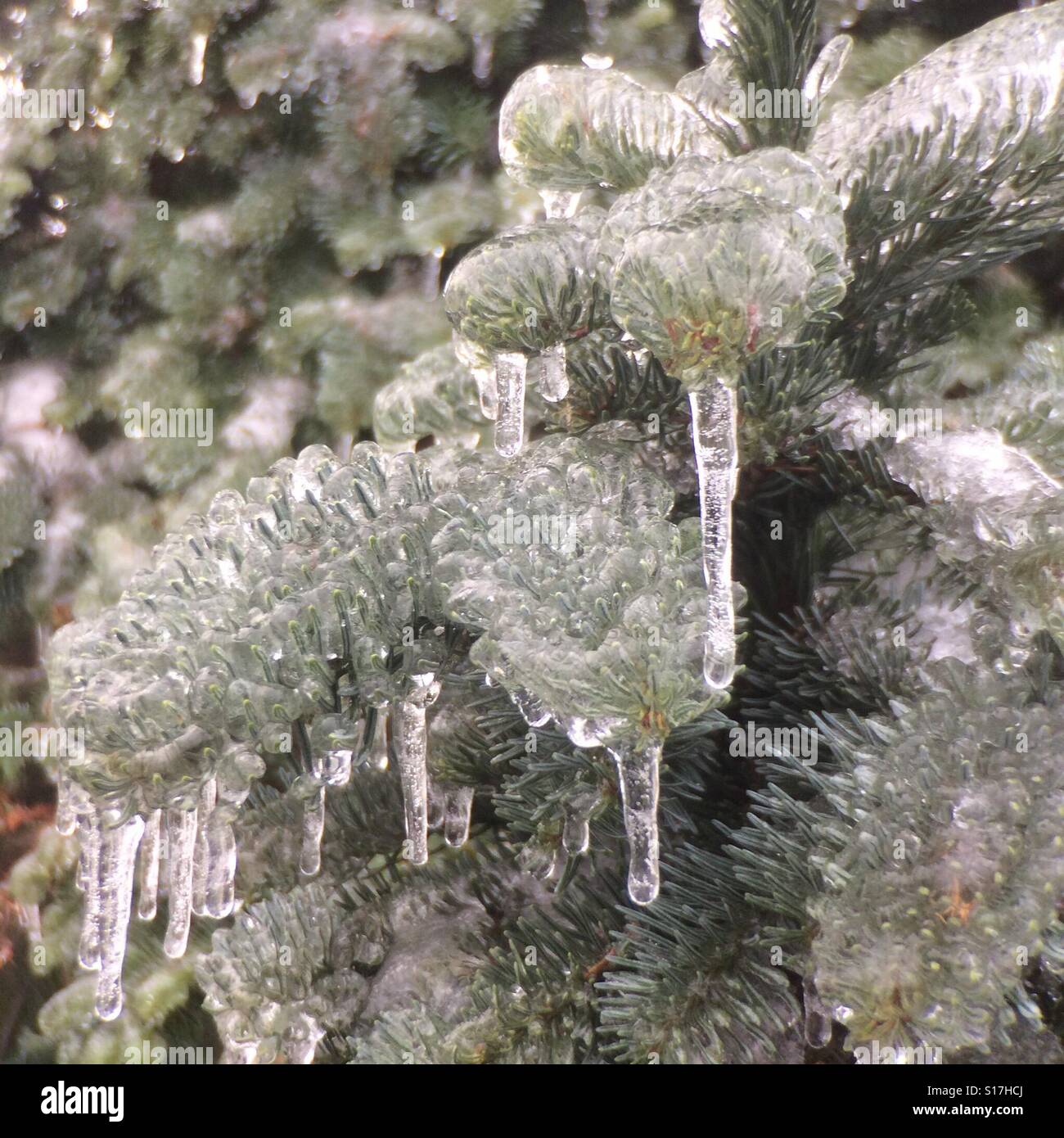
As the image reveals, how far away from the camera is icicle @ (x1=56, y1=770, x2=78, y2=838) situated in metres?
0.29

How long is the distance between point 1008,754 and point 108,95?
735 mm

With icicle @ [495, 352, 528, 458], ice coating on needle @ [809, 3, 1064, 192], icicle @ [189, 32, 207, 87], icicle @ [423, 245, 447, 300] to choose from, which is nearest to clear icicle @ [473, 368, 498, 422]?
icicle @ [495, 352, 528, 458]

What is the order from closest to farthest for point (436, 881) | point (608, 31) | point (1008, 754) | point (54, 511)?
1. point (1008, 754)
2. point (436, 881)
3. point (608, 31)
4. point (54, 511)

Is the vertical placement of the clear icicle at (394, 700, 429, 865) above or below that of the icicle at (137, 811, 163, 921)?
above

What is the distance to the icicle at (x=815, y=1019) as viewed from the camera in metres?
0.28

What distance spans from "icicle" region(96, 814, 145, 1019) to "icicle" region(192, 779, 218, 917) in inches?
0.7

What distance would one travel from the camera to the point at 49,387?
76 cm

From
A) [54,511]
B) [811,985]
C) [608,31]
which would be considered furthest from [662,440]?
[54,511]

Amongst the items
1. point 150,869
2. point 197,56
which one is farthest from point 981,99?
point 197,56

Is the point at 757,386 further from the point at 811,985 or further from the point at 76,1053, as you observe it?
the point at 76,1053

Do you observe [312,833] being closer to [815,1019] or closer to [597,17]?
[815,1019]

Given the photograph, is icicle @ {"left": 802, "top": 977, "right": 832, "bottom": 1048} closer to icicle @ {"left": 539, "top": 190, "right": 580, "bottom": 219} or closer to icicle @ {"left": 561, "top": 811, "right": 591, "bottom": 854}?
icicle @ {"left": 561, "top": 811, "right": 591, "bottom": 854}

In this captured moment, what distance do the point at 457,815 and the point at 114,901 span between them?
0.13 m

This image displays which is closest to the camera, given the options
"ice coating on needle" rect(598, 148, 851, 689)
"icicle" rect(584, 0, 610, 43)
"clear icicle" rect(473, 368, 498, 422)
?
"ice coating on needle" rect(598, 148, 851, 689)
